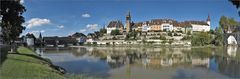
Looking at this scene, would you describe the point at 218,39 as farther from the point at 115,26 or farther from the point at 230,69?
the point at 230,69

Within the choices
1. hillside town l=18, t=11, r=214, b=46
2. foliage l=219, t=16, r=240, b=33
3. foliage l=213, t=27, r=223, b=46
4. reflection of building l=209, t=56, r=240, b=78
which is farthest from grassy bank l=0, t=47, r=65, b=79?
foliage l=219, t=16, r=240, b=33

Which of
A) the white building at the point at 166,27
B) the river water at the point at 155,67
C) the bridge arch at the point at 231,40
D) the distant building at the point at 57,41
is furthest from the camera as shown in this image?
the white building at the point at 166,27

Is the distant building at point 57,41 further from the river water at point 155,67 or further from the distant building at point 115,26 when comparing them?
the river water at point 155,67

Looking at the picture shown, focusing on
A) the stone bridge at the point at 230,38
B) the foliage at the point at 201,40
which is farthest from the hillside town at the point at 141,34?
the stone bridge at the point at 230,38

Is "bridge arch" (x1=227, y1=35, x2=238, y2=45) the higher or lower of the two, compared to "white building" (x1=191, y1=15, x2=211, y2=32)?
lower

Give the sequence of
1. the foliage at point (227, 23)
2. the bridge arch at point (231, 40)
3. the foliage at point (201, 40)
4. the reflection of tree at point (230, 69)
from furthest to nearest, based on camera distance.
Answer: the foliage at point (227, 23) < the bridge arch at point (231, 40) < the foliage at point (201, 40) < the reflection of tree at point (230, 69)

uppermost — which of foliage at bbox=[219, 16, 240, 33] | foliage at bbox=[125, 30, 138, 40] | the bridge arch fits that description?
foliage at bbox=[219, 16, 240, 33]

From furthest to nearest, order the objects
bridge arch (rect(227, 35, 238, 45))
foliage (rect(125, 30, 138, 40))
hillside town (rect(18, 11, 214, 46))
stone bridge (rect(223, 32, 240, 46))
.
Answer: foliage (rect(125, 30, 138, 40))
hillside town (rect(18, 11, 214, 46))
bridge arch (rect(227, 35, 238, 45))
stone bridge (rect(223, 32, 240, 46))

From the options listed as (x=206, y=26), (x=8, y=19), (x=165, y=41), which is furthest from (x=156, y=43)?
(x=8, y=19)

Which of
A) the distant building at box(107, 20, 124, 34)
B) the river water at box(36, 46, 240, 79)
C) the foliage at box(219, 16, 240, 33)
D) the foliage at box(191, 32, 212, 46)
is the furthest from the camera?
the distant building at box(107, 20, 124, 34)

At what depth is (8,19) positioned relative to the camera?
28.6 meters

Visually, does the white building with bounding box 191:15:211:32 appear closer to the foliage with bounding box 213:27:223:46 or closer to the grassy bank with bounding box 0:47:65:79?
the foliage with bounding box 213:27:223:46

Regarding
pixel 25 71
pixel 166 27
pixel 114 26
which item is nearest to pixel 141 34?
pixel 166 27

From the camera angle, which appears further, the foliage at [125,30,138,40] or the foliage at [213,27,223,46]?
the foliage at [125,30,138,40]
